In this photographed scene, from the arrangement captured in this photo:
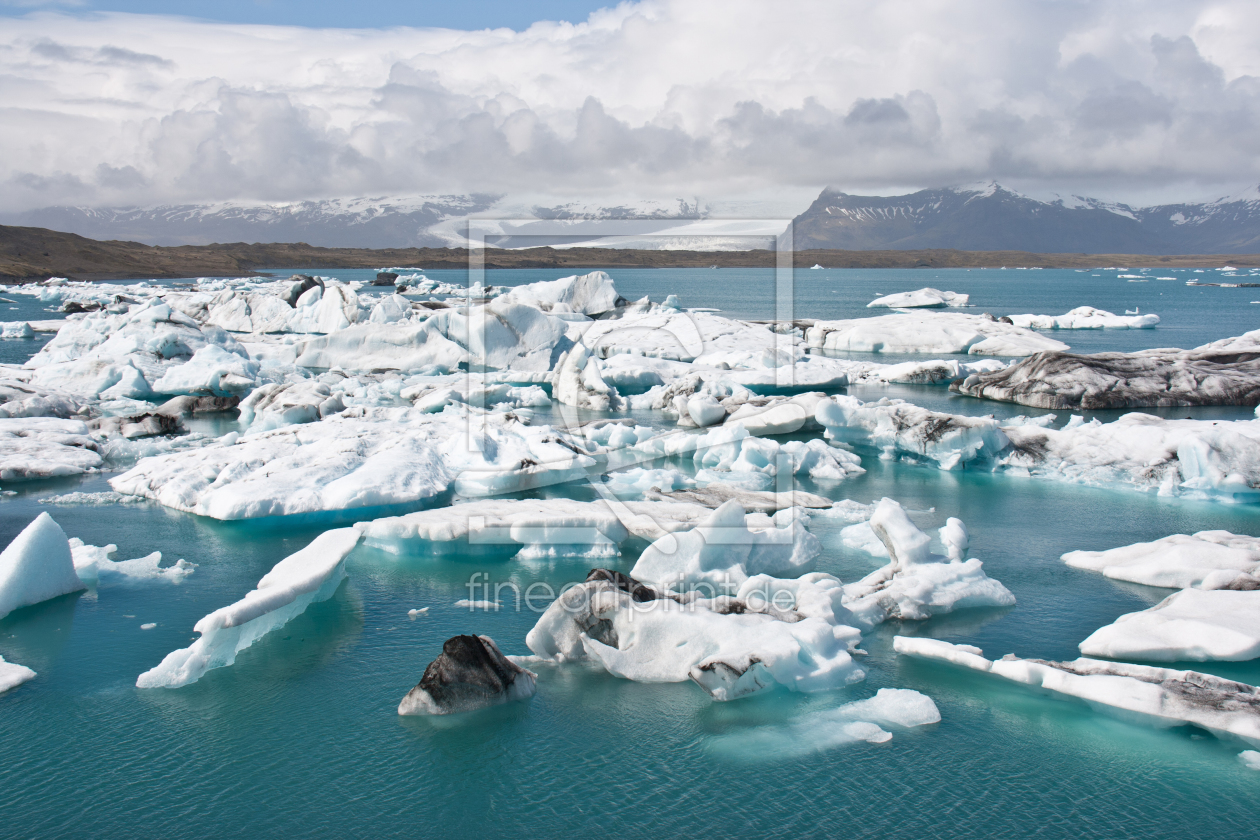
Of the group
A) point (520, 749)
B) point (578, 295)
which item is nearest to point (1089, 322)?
point (578, 295)

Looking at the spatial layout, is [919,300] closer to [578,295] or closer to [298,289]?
[578,295]

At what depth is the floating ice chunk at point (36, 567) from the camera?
6.57 m

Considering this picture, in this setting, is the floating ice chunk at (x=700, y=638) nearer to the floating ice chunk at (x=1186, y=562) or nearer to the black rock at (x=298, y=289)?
the floating ice chunk at (x=1186, y=562)

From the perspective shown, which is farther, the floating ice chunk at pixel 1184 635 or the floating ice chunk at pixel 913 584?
the floating ice chunk at pixel 913 584

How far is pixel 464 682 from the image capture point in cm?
519

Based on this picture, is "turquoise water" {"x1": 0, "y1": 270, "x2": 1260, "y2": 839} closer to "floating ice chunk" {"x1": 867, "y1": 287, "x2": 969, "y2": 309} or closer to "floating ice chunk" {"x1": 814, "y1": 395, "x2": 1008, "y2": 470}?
"floating ice chunk" {"x1": 814, "y1": 395, "x2": 1008, "y2": 470}

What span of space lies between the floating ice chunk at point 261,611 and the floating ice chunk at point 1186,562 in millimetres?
6587

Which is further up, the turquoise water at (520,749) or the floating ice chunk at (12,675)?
the floating ice chunk at (12,675)

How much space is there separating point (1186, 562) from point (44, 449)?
13.4 meters

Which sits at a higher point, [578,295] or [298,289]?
[298,289]

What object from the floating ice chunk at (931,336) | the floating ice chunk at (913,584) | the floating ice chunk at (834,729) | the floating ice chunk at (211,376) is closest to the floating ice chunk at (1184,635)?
the floating ice chunk at (913,584)

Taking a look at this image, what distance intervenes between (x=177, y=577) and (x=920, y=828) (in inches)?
249

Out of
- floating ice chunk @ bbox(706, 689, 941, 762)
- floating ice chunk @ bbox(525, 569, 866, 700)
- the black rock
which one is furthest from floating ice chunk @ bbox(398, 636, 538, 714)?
the black rock

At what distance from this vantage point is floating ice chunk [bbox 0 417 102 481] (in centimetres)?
1084
